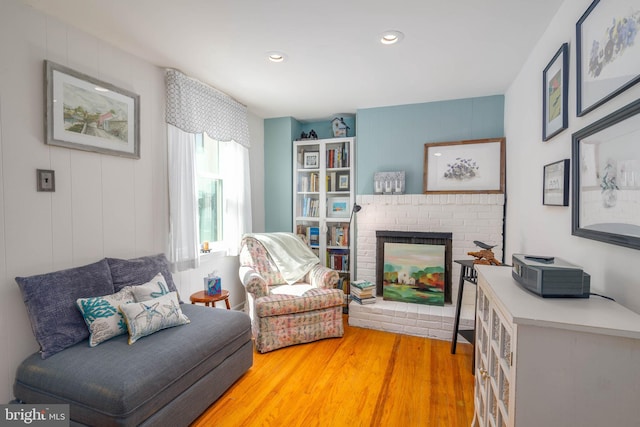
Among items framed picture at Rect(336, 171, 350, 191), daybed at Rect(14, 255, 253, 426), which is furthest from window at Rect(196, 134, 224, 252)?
framed picture at Rect(336, 171, 350, 191)

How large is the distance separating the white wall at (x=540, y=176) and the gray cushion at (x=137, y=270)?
248 centimetres

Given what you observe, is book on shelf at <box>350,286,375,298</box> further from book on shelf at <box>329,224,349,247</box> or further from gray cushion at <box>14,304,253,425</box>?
gray cushion at <box>14,304,253,425</box>

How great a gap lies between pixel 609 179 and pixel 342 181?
8.98ft

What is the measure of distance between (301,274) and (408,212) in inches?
53.5

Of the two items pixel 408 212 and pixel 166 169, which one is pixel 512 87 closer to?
pixel 408 212

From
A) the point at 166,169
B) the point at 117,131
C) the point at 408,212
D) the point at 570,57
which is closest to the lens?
the point at 570,57

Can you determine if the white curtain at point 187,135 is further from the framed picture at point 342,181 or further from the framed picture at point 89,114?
the framed picture at point 342,181

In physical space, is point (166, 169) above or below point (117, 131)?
below

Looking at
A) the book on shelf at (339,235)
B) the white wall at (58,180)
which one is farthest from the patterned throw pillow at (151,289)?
the book on shelf at (339,235)

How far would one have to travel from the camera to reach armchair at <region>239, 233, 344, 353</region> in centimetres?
263

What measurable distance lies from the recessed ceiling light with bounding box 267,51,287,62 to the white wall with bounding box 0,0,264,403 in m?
0.96

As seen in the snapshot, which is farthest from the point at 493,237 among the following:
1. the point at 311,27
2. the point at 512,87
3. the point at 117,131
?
the point at 117,131

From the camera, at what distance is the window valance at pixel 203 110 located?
2.47 m

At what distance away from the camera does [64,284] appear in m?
1.70
